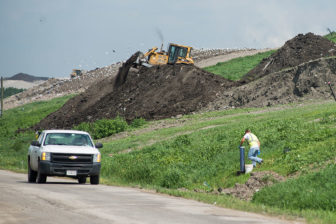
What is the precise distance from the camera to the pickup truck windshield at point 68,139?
20844 mm

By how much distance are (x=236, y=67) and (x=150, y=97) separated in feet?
85.9

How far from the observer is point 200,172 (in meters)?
21.7

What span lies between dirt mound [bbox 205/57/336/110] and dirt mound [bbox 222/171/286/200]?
26.6m

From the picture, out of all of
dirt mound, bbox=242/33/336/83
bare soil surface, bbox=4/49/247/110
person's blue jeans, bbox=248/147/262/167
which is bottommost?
person's blue jeans, bbox=248/147/262/167

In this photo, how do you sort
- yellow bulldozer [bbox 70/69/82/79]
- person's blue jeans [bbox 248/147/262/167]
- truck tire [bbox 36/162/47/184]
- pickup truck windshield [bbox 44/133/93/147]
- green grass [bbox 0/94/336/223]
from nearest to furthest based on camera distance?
green grass [bbox 0/94/336/223] → person's blue jeans [bbox 248/147/262/167] → truck tire [bbox 36/162/47/184] → pickup truck windshield [bbox 44/133/93/147] → yellow bulldozer [bbox 70/69/82/79]

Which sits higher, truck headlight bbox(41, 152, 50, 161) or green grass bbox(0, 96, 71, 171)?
green grass bbox(0, 96, 71, 171)

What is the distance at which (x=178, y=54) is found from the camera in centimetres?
6228

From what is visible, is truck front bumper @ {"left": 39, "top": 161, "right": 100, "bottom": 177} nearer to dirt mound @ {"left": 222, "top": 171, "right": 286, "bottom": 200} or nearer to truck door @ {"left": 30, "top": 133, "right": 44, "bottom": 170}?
truck door @ {"left": 30, "top": 133, "right": 44, "bottom": 170}

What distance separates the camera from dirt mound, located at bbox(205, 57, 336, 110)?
44750 millimetres

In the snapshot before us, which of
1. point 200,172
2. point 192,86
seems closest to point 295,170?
point 200,172

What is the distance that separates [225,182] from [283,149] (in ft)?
9.39

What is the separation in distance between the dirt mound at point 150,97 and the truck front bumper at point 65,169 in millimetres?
30160

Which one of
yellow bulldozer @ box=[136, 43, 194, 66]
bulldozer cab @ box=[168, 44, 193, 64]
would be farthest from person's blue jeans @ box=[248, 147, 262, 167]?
bulldozer cab @ box=[168, 44, 193, 64]

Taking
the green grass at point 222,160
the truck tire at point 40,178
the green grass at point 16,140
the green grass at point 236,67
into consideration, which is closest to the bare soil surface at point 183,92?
the green grass at point 16,140
